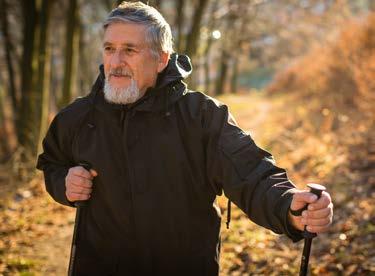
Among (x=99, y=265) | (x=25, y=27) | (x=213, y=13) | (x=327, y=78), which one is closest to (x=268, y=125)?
(x=327, y=78)

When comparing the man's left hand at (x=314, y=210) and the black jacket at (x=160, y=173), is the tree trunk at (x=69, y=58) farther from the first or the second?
the man's left hand at (x=314, y=210)

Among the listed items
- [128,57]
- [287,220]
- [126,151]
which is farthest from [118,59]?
[287,220]

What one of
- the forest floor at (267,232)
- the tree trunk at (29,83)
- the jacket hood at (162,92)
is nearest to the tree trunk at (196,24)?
the tree trunk at (29,83)

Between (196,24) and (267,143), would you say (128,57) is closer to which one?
(267,143)

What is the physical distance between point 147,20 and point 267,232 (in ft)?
13.5

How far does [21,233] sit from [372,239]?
459cm

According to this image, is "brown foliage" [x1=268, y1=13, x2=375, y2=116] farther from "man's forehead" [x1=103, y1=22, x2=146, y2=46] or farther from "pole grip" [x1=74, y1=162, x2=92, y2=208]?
"pole grip" [x1=74, y1=162, x2=92, y2=208]

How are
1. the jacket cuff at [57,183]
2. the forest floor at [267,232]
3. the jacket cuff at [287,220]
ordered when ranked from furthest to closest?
the forest floor at [267,232], the jacket cuff at [57,183], the jacket cuff at [287,220]

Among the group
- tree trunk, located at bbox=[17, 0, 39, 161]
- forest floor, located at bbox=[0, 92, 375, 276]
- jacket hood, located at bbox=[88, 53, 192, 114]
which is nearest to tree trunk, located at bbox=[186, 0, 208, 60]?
tree trunk, located at bbox=[17, 0, 39, 161]

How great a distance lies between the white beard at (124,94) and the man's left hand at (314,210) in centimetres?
112

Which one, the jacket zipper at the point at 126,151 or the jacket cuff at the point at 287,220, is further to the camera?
the jacket zipper at the point at 126,151

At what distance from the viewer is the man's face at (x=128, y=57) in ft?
9.38

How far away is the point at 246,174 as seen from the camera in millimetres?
2613

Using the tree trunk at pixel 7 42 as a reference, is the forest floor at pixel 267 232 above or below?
below
